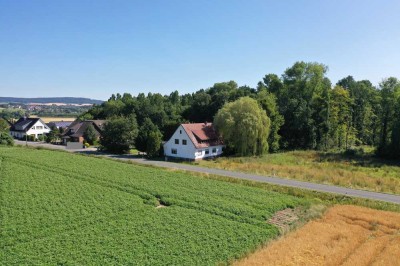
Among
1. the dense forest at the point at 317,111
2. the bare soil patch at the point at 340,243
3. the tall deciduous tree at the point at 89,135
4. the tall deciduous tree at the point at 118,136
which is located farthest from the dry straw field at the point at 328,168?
the tall deciduous tree at the point at 89,135

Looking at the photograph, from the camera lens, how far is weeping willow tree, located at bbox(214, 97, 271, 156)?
46.7m

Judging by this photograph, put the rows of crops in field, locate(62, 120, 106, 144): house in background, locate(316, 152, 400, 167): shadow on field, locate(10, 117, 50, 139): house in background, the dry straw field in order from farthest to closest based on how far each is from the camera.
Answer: locate(10, 117, 50, 139): house in background < locate(62, 120, 106, 144): house in background < locate(316, 152, 400, 167): shadow on field < the dry straw field < the rows of crops in field

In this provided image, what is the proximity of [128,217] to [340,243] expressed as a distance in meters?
12.3

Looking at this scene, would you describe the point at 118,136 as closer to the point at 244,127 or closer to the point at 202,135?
the point at 202,135

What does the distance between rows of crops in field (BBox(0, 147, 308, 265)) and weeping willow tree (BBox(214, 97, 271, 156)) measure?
1582 centimetres

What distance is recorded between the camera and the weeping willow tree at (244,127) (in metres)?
46.7

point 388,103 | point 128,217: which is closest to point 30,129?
point 128,217

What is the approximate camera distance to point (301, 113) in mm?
58906

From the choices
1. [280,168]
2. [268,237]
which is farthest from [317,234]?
[280,168]

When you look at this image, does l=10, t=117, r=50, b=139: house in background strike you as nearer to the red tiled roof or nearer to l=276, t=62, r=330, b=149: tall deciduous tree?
the red tiled roof

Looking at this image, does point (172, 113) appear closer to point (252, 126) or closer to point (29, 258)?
point (252, 126)

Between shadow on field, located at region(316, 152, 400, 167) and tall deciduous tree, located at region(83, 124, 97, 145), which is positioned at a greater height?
tall deciduous tree, located at region(83, 124, 97, 145)

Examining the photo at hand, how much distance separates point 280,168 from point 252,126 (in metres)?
10.3

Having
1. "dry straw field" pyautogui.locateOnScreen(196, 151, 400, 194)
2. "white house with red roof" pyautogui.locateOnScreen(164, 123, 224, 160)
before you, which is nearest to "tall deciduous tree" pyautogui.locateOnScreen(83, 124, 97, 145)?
"white house with red roof" pyautogui.locateOnScreen(164, 123, 224, 160)
